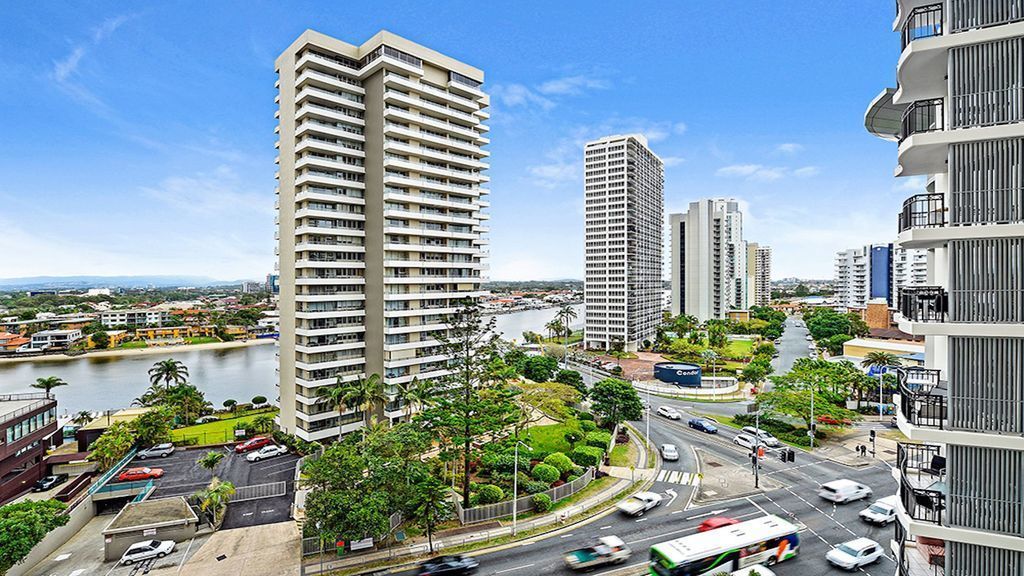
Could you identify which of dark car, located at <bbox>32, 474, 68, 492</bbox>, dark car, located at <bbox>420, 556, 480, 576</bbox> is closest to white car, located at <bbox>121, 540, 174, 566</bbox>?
dark car, located at <bbox>420, 556, 480, 576</bbox>

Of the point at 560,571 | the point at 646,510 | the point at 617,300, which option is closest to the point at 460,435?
the point at 560,571

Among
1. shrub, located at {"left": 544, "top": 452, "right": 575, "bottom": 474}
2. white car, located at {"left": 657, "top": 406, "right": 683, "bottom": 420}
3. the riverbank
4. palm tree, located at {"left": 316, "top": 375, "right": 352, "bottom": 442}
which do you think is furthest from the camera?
the riverbank

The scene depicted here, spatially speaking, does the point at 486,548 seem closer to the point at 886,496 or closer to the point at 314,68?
the point at 886,496

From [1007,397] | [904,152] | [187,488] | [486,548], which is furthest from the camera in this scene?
[187,488]

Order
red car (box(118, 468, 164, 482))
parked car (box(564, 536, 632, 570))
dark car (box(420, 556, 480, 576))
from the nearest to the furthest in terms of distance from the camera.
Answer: dark car (box(420, 556, 480, 576))
parked car (box(564, 536, 632, 570))
red car (box(118, 468, 164, 482))

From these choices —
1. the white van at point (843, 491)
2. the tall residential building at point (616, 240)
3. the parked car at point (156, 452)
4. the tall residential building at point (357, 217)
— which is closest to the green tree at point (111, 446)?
the parked car at point (156, 452)

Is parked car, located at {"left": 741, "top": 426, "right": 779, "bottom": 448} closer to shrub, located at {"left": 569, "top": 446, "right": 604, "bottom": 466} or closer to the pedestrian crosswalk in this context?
the pedestrian crosswalk
